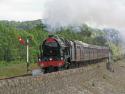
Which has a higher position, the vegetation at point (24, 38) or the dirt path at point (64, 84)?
the vegetation at point (24, 38)

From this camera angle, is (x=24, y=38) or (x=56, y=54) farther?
(x=24, y=38)

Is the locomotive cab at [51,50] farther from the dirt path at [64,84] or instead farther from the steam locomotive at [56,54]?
the dirt path at [64,84]

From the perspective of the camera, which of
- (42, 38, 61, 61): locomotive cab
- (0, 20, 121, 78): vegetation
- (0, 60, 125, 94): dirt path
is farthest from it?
(0, 20, 121, 78): vegetation

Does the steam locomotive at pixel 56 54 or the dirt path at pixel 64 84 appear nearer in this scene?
the dirt path at pixel 64 84

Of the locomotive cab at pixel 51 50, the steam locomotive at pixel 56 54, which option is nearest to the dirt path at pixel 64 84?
the steam locomotive at pixel 56 54

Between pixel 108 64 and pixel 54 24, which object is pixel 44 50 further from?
pixel 108 64

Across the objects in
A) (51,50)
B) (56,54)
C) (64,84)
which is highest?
(51,50)

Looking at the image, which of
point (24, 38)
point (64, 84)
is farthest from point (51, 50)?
point (24, 38)

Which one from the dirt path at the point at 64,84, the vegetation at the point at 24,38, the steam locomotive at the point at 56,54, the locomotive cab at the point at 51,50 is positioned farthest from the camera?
the vegetation at the point at 24,38

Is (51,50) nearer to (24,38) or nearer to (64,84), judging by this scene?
(64,84)

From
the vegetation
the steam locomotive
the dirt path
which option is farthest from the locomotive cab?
the vegetation

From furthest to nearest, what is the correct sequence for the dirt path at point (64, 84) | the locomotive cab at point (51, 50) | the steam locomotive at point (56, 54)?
the locomotive cab at point (51, 50) → the steam locomotive at point (56, 54) → the dirt path at point (64, 84)

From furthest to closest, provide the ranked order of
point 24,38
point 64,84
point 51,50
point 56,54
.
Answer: point 24,38
point 51,50
point 56,54
point 64,84

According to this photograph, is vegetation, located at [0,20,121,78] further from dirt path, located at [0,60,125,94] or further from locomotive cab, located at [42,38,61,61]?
dirt path, located at [0,60,125,94]
